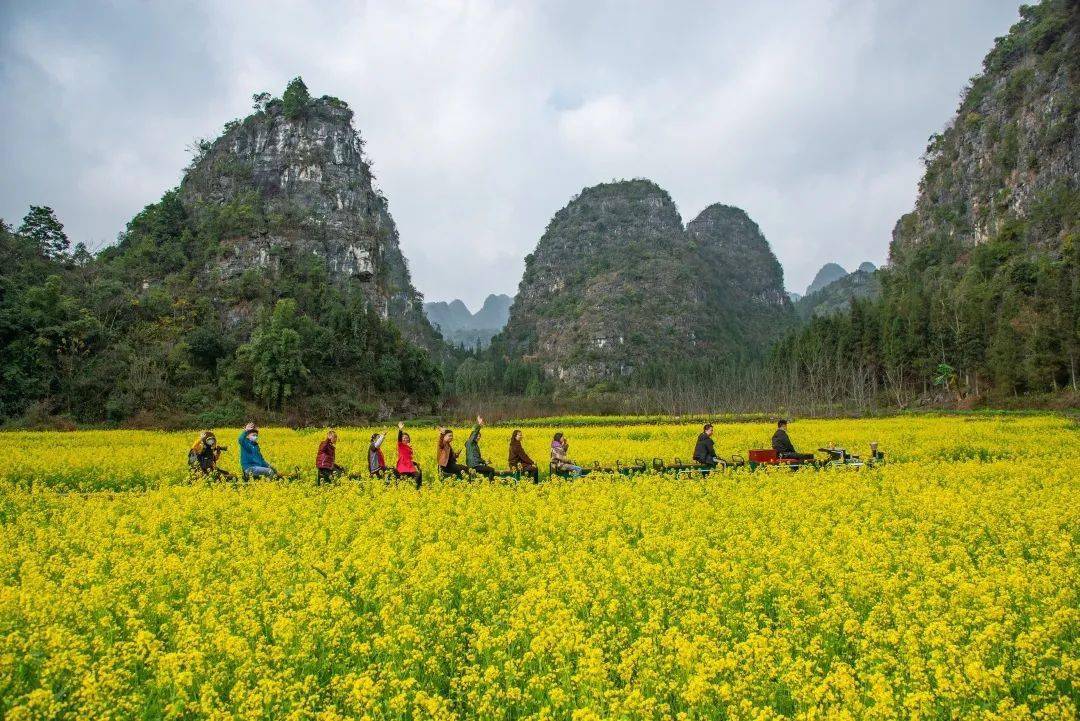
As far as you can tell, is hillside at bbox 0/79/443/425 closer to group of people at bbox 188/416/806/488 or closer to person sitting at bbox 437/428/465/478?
group of people at bbox 188/416/806/488

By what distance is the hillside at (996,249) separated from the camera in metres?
47.3

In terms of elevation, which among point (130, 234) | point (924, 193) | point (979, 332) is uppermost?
point (924, 193)

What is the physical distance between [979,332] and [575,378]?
3125 inches

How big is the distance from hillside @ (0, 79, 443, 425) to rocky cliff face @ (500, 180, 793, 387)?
50556mm

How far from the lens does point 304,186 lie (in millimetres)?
88312

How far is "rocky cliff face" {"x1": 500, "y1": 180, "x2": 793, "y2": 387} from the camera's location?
12988 cm

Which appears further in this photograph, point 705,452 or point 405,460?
point 705,452

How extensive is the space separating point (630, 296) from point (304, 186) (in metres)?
73.5

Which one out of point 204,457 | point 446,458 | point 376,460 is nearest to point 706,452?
point 446,458

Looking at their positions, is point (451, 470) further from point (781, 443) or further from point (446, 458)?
point (781, 443)

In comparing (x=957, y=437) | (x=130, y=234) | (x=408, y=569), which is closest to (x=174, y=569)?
(x=408, y=569)

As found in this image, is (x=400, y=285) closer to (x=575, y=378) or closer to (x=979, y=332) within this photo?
(x=575, y=378)

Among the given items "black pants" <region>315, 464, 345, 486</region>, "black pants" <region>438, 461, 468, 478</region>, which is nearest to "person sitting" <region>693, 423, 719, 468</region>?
"black pants" <region>438, 461, 468, 478</region>

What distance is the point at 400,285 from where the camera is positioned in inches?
4496
